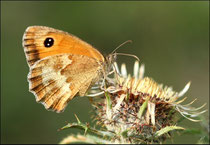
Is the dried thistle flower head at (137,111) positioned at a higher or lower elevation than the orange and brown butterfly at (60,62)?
→ lower

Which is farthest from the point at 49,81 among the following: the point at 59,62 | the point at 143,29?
the point at 143,29

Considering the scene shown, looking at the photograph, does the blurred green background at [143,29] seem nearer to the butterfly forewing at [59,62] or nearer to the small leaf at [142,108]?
the butterfly forewing at [59,62]

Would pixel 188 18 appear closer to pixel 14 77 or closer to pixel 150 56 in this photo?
pixel 150 56

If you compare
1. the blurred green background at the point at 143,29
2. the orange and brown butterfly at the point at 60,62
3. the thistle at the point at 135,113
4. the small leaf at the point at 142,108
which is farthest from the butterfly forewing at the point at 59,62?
the blurred green background at the point at 143,29

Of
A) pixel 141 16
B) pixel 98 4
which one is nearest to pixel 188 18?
pixel 141 16

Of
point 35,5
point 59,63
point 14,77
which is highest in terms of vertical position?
point 35,5

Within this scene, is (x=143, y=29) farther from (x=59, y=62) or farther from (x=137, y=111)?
(x=137, y=111)
